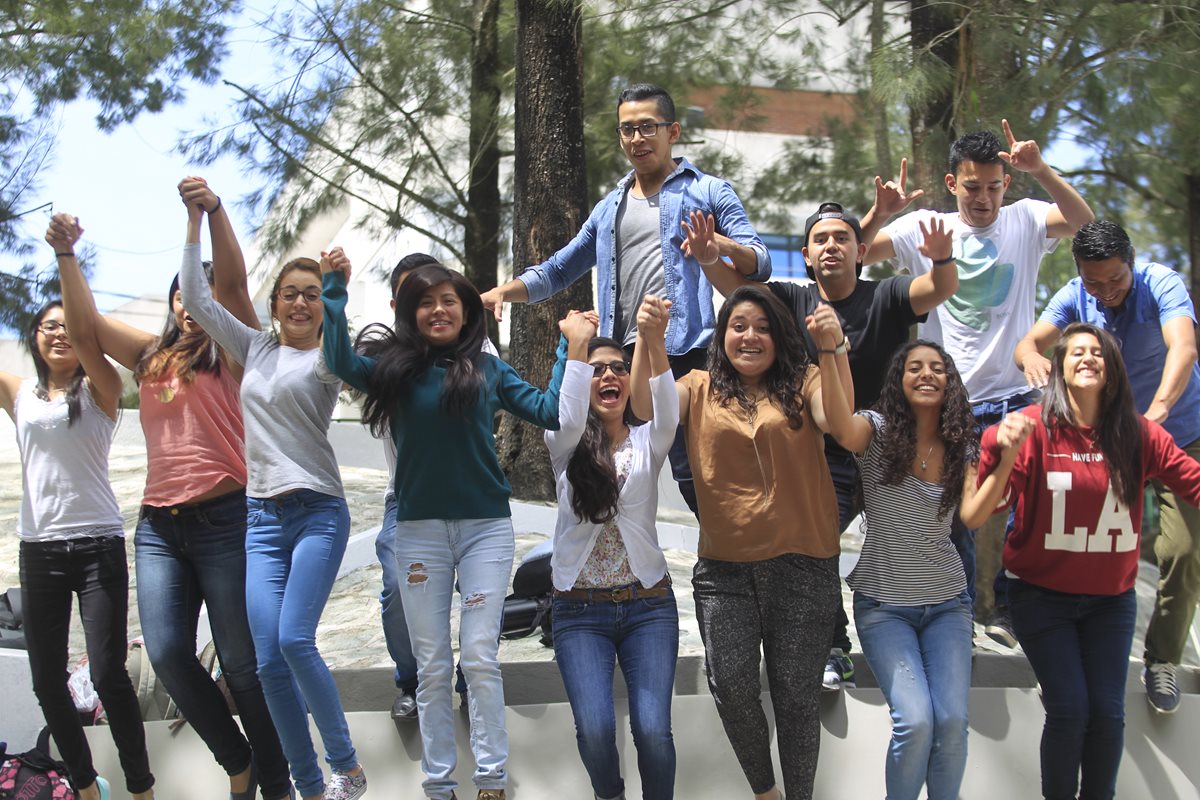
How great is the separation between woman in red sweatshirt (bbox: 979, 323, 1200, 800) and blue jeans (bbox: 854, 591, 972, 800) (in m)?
0.27

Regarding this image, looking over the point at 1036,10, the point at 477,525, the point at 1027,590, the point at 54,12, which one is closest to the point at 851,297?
the point at 1027,590

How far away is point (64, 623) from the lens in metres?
3.90

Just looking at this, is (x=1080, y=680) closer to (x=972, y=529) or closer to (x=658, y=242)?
(x=972, y=529)

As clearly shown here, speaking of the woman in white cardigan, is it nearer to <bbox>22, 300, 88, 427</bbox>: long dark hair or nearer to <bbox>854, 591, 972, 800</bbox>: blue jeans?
<bbox>854, 591, 972, 800</bbox>: blue jeans

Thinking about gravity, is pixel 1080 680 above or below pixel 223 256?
below

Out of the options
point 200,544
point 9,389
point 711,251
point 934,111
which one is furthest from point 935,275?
point 934,111

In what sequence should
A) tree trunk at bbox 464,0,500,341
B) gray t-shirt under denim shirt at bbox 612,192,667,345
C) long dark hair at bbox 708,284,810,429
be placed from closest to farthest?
long dark hair at bbox 708,284,810,429
gray t-shirt under denim shirt at bbox 612,192,667,345
tree trunk at bbox 464,0,500,341

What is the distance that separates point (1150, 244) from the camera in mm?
11594

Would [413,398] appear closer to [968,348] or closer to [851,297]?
[851,297]

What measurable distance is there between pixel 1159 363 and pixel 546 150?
430 cm

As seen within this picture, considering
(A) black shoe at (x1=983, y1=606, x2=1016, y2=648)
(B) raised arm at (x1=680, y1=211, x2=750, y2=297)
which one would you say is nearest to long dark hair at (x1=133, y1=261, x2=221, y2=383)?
(B) raised arm at (x1=680, y1=211, x2=750, y2=297)

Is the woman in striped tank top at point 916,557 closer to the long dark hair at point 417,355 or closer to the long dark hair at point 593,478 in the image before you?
the long dark hair at point 593,478

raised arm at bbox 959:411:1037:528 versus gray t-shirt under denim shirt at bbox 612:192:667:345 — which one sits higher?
gray t-shirt under denim shirt at bbox 612:192:667:345

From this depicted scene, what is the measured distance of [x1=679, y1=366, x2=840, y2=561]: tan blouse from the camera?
347cm
